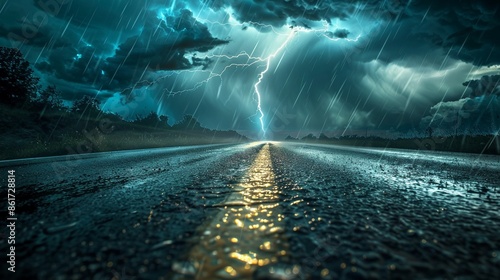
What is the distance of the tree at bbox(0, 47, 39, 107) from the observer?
27356 millimetres

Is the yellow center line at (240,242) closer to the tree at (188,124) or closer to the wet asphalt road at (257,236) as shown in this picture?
the wet asphalt road at (257,236)

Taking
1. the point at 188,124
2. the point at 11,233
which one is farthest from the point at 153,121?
the point at 11,233

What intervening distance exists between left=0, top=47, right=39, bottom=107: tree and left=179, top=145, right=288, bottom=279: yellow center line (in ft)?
117

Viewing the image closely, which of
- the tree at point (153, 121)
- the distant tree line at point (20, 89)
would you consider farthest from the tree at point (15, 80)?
the tree at point (153, 121)

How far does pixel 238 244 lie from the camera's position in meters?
1.75

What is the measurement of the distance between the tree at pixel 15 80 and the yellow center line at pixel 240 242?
1406 inches

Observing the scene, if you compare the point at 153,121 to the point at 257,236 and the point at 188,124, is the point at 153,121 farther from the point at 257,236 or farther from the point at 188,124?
the point at 257,236

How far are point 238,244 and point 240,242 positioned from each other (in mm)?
39

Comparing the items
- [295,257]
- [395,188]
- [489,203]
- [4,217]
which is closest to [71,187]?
[4,217]

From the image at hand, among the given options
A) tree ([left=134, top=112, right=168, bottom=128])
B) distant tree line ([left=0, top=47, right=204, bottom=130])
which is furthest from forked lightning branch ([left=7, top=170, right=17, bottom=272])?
tree ([left=134, top=112, right=168, bottom=128])

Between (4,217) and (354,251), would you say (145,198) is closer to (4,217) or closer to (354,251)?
(4,217)

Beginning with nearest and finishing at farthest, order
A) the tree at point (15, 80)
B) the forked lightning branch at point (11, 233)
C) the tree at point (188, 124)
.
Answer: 1. the forked lightning branch at point (11, 233)
2. the tree at point (15, 80)
3. the tree at point (188, 124)

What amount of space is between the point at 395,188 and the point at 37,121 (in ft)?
111

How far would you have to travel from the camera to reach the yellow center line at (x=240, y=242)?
141 cm
